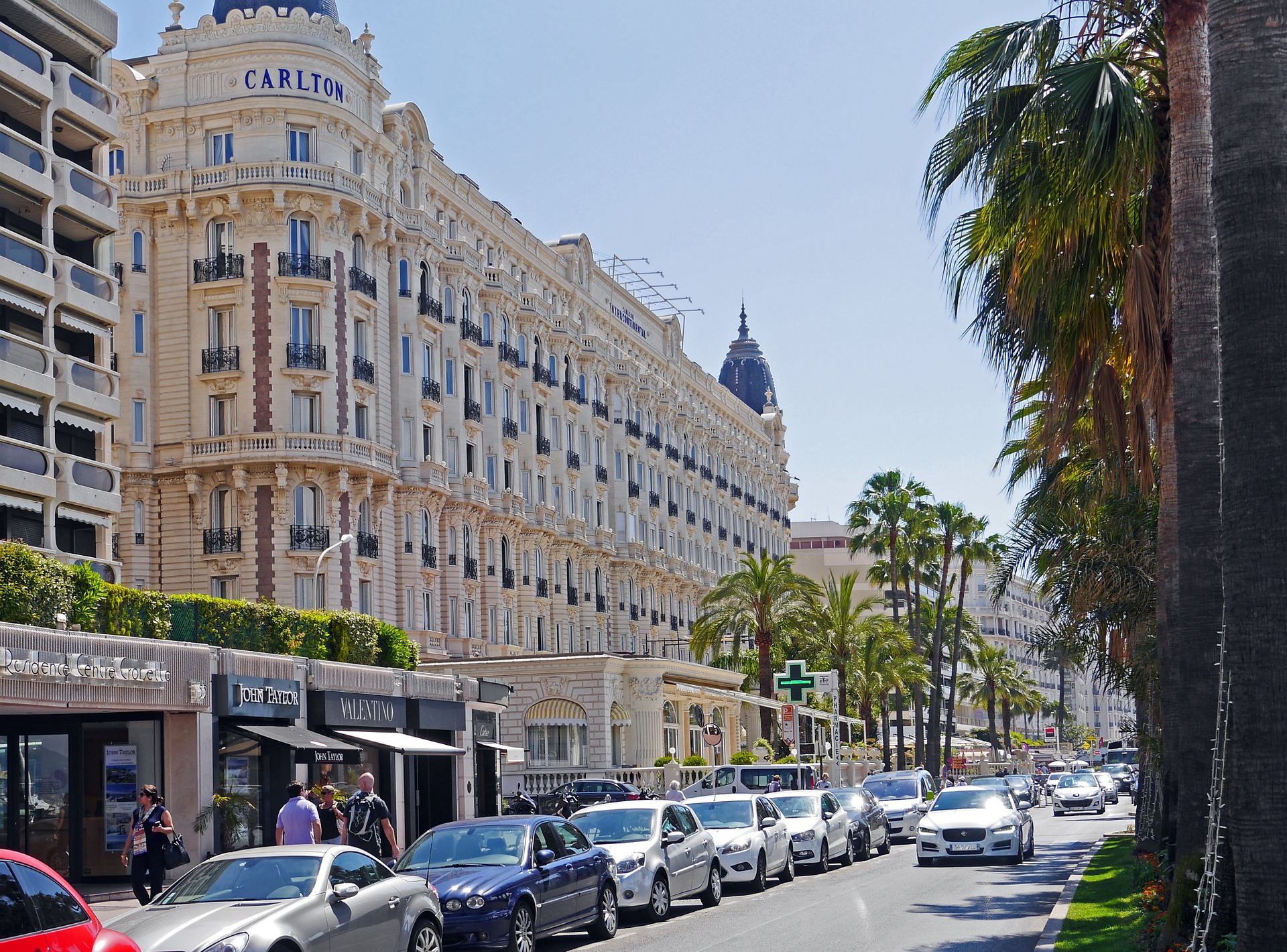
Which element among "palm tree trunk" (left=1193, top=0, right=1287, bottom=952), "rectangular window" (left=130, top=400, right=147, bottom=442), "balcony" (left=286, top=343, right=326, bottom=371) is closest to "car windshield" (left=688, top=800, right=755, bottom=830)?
"palm tree trunk" (left=1193, top=0, right=1287, bottom=952)

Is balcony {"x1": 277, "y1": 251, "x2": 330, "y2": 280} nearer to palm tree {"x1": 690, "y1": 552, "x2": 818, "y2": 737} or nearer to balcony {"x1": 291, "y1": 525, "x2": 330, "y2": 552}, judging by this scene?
balcony {"x1": 291, "y1": 525, "x2": 330, "y2": 552}

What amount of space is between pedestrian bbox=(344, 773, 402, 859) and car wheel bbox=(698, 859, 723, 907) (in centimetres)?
463

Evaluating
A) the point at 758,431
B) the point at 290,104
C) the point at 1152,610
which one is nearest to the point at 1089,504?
the point at 1152,610

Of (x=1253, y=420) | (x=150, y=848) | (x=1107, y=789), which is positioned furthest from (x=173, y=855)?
(x=1107, y=789)

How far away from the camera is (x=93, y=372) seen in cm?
3569

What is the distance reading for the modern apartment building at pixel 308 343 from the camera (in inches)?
1875

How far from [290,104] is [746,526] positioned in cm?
5727

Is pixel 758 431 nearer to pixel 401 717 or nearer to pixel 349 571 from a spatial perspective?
pixel 349 571

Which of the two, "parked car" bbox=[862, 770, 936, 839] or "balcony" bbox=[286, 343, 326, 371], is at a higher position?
"balcony" bbox=[286, 343, 326, 371]

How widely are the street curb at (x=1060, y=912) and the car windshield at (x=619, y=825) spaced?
5.45 metres

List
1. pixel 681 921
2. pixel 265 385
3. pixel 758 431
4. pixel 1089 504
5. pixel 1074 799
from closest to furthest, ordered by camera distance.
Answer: pixel 681 921
pixel 1089 504
pixel 265 385
pixel 1074 799
pixel 758 431

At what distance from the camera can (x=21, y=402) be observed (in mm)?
33062

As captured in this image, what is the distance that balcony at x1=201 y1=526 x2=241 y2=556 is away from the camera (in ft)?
155

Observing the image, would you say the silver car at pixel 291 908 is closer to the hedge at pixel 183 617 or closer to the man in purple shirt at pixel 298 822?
the man in purple shirt at pixel 298 822
